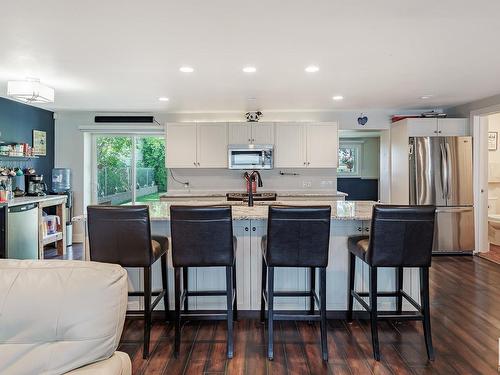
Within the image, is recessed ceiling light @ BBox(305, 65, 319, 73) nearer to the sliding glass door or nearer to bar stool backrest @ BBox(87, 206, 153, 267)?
bar stool backrest @ BBox(87, 206, 153, 267)

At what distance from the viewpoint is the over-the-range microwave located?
18.9 feet

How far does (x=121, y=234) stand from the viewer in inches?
96.0

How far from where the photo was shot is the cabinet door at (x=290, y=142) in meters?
5.84

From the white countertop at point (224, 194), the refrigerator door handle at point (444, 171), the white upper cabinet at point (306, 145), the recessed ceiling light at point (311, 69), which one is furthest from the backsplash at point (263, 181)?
the recessed ceiling light at point (311, 69)

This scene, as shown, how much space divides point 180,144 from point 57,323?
486 centimetres

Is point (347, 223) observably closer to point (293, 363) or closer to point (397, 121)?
point (293, 363)

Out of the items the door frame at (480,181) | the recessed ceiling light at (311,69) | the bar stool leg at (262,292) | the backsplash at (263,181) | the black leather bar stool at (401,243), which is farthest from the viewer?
the backsplash at (263,181)

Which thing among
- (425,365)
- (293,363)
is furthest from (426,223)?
(293,363)

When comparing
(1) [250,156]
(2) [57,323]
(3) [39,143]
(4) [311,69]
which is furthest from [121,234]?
(3) [39,143]

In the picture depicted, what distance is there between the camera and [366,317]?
120 inches

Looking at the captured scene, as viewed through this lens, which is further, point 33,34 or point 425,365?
point 33,34

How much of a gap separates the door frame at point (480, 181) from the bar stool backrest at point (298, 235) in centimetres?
410

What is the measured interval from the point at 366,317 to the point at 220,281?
1.29 m

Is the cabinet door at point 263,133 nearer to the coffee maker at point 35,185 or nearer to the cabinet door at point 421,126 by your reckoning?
the cabinet door at point 421,126
